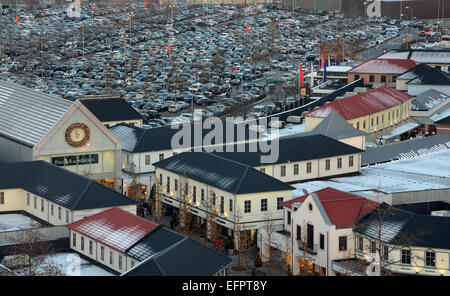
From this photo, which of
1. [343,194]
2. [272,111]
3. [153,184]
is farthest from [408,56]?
[343,194]

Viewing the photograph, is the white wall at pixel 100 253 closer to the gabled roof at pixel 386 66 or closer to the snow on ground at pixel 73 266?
the snow on ground at pixel 73 266

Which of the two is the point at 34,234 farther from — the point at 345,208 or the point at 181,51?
the point at 181,51

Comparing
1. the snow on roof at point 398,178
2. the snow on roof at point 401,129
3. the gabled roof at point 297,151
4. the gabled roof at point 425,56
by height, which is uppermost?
the gabled roof at point 425,56

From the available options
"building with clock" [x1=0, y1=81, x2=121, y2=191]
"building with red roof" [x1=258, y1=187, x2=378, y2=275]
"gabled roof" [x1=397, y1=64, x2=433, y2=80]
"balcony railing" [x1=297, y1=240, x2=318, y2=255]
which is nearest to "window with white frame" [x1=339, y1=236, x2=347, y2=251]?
"building with red roof" [x1=258, y1=187, x2=378, y2=275]

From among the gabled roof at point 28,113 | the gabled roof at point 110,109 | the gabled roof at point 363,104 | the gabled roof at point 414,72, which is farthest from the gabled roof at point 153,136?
the gabled roof at point 414,72

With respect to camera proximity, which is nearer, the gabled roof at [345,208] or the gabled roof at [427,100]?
the gabled roof at [345,208]

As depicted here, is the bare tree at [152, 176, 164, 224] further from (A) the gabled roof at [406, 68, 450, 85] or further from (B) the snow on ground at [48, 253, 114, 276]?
(A) the gabled roof at [406, 68, 450, 85]
